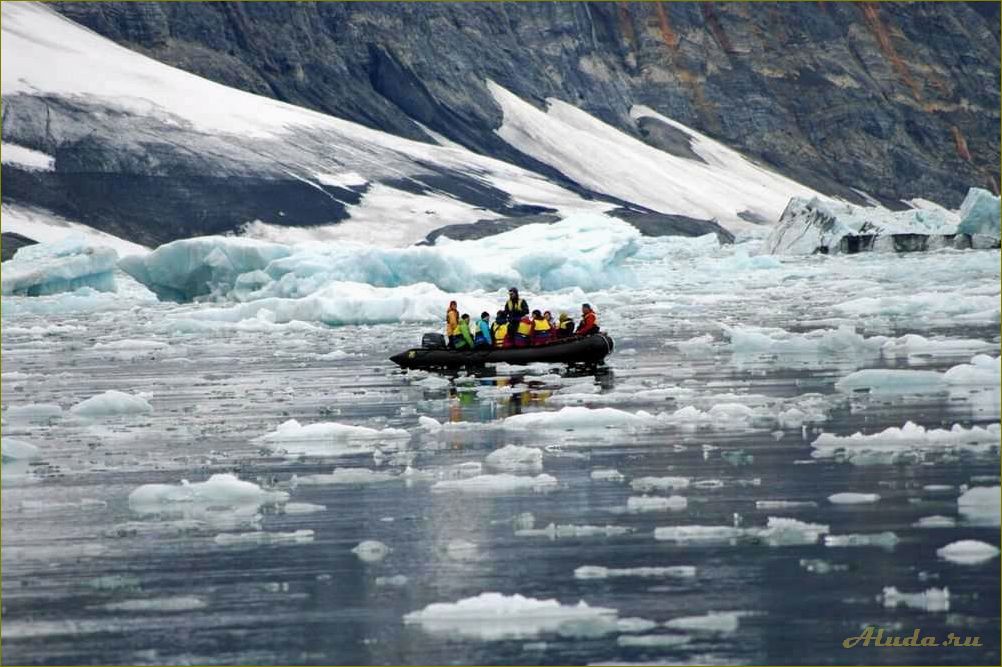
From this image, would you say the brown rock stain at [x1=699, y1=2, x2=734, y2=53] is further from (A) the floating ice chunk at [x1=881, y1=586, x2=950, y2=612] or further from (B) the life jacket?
(A) the floating ice chunk at [x1=881, y1=586, x2=950, y2=612]

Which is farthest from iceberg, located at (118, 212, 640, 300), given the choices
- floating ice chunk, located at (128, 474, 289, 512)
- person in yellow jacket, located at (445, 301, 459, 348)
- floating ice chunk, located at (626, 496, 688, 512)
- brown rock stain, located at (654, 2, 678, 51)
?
brown rock stain, located at (654, 2, 678, 51)

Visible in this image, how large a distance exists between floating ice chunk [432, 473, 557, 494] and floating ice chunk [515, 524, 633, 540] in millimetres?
1637

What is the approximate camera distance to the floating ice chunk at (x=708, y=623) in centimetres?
942

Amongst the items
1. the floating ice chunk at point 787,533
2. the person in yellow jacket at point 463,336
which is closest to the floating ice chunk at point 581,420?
the floating ice chunk at point 787,533

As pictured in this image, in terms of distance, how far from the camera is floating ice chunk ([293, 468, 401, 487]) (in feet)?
48.5

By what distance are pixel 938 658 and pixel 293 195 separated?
7770 centimetres

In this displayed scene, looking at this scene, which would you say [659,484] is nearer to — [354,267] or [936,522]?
[936,522]

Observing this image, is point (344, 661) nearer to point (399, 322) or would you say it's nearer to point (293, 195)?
point (399, 322)

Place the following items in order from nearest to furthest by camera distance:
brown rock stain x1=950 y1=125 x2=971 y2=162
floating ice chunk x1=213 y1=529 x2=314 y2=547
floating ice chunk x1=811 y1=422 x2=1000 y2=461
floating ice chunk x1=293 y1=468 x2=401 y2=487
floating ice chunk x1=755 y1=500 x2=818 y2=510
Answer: floating ice chunk x1=213 y1=529 x2=314 y2=547 → floating ice chunk x1=755 y1=500 x2=818 y2=510 → floating ice chunk x1=293 y1=468 x2=401 y2=487 → floating ice chunk x1=811 y1=422 x2=1000 y2=461 → brown rock stain x1=950 y1=125 x2=971 y2=162

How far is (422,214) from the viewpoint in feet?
291

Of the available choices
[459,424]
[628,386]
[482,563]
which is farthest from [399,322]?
[482,563]

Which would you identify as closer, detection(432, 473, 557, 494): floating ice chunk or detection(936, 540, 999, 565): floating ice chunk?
detection(936, 540, 999, 565): floating ice chunk

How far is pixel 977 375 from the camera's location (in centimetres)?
1991

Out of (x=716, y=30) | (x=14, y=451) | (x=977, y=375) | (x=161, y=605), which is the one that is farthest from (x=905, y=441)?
(x=716, y=30)
